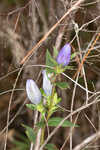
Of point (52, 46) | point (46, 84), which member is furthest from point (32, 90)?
point (52, 46)

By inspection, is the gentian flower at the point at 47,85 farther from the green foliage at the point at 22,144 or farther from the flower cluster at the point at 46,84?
the green foliage at the point at 22,144

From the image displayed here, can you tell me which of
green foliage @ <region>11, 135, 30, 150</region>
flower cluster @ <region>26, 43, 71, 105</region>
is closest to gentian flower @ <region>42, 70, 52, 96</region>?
flower cluster @ <region>26, 43, 71, 105</region>

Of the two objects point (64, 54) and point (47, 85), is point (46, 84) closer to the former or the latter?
point (47, 85)

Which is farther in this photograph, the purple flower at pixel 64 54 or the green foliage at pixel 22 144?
the green foliage at pixel 22 144

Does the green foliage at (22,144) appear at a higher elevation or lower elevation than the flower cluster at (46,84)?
lower

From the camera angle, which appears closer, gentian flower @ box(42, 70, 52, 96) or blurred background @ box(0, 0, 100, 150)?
gentian flower @ box(42, 70, 52, 96)

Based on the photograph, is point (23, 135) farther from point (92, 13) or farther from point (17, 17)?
point (92, 13)

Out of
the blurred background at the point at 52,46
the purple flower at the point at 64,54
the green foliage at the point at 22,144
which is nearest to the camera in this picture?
the purple flower at the point at 64,54

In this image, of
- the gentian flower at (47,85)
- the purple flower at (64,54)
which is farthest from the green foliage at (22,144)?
the purple flower at (64,54)

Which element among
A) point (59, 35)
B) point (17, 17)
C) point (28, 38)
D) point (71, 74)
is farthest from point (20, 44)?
point (71, 74)

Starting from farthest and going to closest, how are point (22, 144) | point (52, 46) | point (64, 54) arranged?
point (22, 144) → point (52, 46) → point (64, 54)

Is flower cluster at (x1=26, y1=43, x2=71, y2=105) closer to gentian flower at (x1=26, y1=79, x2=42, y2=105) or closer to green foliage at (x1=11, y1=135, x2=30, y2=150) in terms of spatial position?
gentian flower at (x1=26, y1=79, x2=42, y2=105)

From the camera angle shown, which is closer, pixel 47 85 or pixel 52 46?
pixel 47 85
